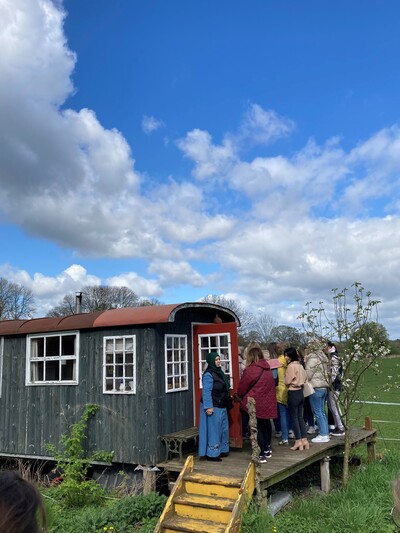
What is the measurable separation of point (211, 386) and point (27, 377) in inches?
171

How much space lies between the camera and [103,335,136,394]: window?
835cm

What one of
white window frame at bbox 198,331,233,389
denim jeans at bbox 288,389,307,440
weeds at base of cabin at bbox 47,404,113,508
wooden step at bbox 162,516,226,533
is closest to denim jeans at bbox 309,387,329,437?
denim jeans at bbox 288,389,307,440

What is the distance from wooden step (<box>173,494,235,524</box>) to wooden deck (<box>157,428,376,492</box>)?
480 millimetres

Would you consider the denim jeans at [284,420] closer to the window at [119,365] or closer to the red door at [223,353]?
the red door at [223,353]

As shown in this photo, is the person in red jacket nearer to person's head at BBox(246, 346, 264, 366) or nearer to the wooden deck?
person's head at BBox(246, 346, 264, 366)

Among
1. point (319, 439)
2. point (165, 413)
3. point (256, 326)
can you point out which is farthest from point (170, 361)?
point (256, 326)

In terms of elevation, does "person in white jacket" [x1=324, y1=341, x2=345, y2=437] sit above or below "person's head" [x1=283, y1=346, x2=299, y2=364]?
below

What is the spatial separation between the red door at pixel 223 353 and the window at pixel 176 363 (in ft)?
0.92

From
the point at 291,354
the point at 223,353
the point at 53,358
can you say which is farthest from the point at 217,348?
the point at 53,358

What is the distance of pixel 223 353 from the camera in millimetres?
8852

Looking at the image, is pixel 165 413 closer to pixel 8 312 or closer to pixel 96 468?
pixel 96 468

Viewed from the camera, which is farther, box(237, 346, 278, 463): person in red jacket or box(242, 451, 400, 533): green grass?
box(237, 346, 278, 463): person in red jacket

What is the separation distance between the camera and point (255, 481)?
20.8ft

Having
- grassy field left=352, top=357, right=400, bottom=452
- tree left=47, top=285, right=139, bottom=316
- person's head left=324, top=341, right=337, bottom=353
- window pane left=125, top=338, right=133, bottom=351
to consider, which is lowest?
grassy field left=352, top=357, right=400, bottom=452
